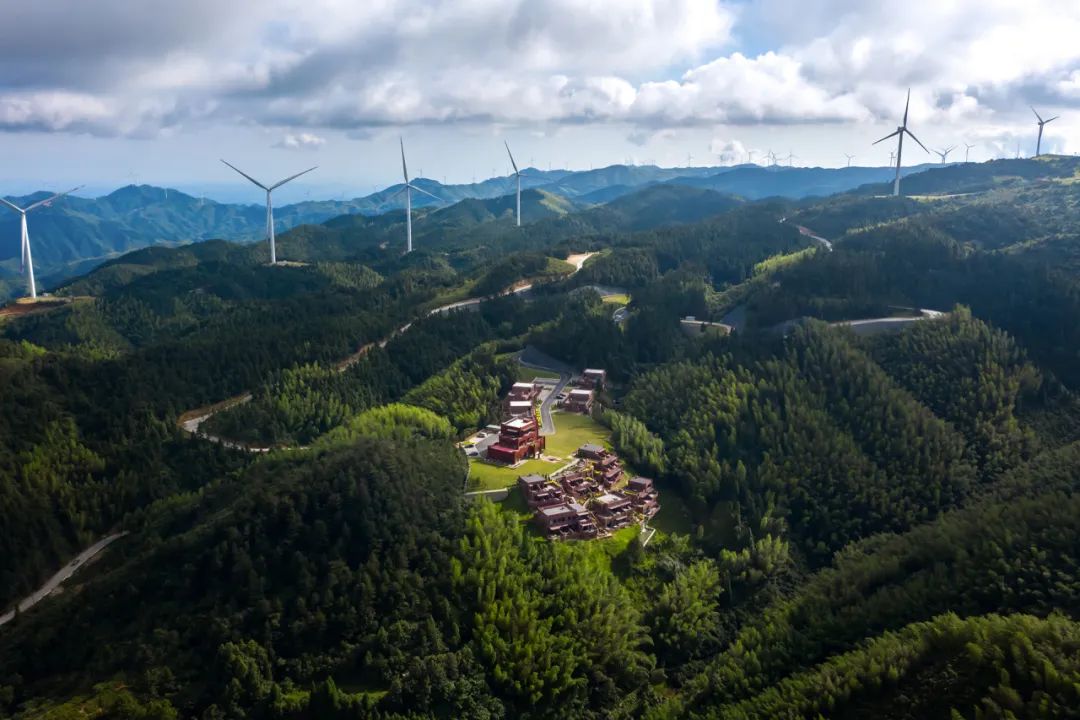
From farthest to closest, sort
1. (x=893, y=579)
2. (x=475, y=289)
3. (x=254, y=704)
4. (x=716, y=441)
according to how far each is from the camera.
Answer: (x=475, y=289) → (x=716, y=441) → (x=893, y=579) → (x=254, y=704)

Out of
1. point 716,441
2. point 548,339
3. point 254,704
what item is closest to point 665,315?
point 548,339

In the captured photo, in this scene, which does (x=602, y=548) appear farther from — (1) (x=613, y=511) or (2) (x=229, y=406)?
(2) (x=229, y=406)

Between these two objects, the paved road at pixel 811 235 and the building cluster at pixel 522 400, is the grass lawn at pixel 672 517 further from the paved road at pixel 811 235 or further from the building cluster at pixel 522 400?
the paved road at pixel 811 235

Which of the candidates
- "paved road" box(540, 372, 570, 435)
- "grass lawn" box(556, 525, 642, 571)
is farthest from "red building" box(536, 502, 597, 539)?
"paved road" box(540, 372, 570, 435)

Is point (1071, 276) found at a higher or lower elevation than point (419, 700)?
higher

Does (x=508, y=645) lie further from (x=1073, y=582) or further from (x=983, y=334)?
(x=983, y=334)

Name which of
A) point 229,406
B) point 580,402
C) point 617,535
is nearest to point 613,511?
point 617,535

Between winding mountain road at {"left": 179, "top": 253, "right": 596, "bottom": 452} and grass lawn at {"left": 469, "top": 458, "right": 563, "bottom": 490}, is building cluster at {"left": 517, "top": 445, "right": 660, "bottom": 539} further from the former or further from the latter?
winding mountain road at {"left": 179, "top": 253, "right": 596, "bottom": 452}
